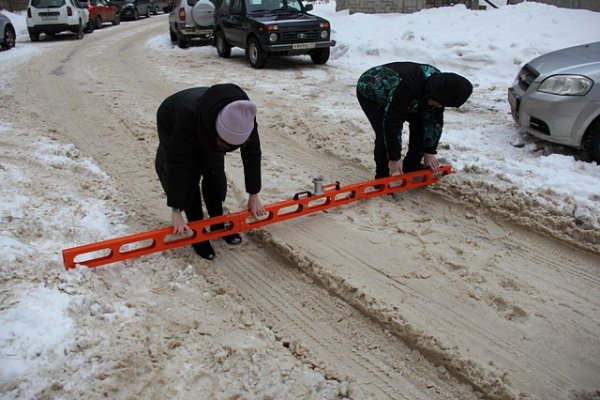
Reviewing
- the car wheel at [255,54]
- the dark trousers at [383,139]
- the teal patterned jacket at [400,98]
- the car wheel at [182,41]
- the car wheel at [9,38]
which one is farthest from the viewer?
the car wheel at [182,41]

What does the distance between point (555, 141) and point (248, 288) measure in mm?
4029

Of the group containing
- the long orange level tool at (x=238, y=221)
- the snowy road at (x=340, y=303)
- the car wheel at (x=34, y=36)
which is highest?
the car wheel at (x=34, y=36)

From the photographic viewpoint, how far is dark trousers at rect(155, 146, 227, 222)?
3637mm

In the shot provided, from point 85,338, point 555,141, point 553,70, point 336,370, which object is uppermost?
point 553,70

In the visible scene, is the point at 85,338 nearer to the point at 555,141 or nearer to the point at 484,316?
the point at 484,316

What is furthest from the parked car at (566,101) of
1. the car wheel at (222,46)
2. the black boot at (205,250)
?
the car wheel at (222,46)

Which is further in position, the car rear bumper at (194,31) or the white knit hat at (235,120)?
the car rear bumper at (194,31)

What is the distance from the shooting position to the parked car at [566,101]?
17.5 ft

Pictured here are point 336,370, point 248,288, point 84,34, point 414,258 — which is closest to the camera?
point 336,370

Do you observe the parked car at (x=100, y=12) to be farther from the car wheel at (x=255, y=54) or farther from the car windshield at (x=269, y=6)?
the car wheel at (x=255, y=54)

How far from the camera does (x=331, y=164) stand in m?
5.91

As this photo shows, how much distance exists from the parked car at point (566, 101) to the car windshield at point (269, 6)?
7764mm

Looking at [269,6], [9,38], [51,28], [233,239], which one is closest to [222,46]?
[269,6]

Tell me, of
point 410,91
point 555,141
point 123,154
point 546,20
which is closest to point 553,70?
point 555,141
